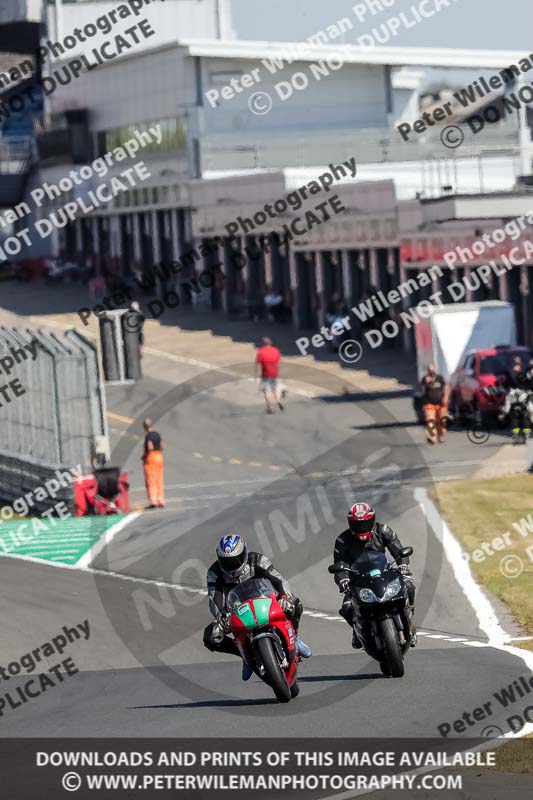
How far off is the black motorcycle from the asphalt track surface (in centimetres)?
26

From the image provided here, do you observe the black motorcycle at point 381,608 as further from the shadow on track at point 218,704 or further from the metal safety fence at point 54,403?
the metal safety fence at point 54,403

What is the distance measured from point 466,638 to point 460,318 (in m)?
24.0

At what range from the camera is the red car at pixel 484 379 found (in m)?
36.8

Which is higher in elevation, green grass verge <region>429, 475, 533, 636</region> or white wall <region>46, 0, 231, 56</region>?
white wall <region>46, 0, 231, 56</region>

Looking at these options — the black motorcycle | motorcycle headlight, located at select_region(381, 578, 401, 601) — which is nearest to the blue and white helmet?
the black motorcycle

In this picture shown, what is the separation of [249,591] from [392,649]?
1429mm

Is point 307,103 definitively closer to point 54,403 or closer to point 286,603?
point 54,403

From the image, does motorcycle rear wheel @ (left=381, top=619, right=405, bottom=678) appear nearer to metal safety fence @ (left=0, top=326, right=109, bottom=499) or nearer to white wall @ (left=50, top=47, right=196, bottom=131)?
metal safety fence @ (left=0, top=326, right=109, bottom=499)

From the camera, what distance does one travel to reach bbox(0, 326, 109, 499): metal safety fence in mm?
30625

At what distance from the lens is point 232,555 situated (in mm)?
13211

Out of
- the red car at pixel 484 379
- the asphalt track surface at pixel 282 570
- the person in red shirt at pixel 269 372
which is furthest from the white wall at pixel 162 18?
the red car at pixel 484 379

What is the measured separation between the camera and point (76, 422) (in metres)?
30.7

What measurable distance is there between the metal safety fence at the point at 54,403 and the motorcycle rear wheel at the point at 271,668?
57.4 feet

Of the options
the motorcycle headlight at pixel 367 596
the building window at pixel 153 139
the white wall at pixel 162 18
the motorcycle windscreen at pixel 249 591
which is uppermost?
the white wall at pixel 162 18
